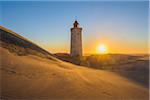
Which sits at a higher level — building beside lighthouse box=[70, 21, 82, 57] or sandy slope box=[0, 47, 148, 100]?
building beside lighthouse box=[70, 21, 82, 57]

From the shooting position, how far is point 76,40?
76.7ft

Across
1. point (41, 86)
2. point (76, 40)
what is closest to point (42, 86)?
point (41, 86)

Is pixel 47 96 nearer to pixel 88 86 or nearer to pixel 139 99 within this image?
pixel 88 86

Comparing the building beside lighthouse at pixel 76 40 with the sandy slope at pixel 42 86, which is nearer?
the sandy slope at pixel 42 86

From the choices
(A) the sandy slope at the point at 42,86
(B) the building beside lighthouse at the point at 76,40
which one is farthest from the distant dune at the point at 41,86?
(B) the building beside lighthouse at the point at 76,40

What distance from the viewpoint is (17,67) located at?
25.1 feet

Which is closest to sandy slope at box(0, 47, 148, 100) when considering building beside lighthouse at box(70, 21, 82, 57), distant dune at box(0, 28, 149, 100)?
distant dune at box(0, 28, 149, 100)

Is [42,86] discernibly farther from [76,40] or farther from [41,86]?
[76,40]

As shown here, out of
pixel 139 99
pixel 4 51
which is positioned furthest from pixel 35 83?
pixel 139 99

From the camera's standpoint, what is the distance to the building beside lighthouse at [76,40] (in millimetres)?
23078

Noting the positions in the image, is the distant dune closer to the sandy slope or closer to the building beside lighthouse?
the sandy slope

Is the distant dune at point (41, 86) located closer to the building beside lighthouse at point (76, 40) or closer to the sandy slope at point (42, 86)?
the sandy slope at point (42, 86)

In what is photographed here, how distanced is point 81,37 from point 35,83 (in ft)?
58.7

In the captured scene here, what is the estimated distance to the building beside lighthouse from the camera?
23.1m
